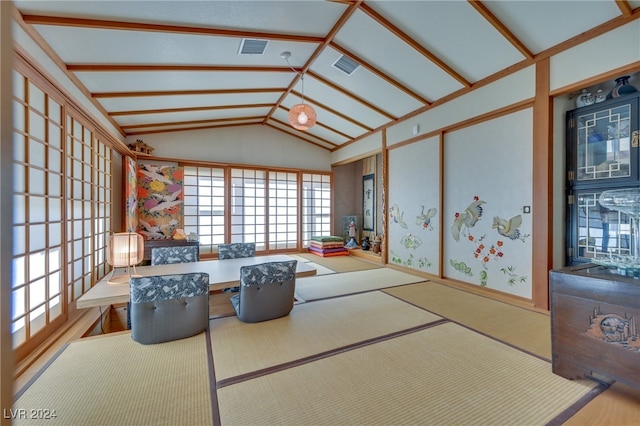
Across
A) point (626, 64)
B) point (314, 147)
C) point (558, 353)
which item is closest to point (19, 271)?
point (558, 353)

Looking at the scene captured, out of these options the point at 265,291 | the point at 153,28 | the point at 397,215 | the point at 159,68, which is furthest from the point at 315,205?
the point at 153,28

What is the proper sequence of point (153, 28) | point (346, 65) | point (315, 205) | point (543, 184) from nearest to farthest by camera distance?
point (153, 28) < point (543, 184) < point (346, 65) < point (315, 205)

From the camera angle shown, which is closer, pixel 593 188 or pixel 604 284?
pixel 604 284

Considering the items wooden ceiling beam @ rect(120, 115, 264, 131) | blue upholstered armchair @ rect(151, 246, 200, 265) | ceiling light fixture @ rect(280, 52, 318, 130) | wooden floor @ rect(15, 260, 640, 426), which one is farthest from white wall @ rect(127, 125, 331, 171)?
wooden floor @ rect(15, 260, 640, 426)

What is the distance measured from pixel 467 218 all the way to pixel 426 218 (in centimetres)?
75

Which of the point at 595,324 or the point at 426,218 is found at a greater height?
the point at 426,218

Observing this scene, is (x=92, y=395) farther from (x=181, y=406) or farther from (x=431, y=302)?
(x=431, y=302)

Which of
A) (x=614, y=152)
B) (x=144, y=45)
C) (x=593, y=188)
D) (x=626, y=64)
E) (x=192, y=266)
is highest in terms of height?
(x=144, y=45)

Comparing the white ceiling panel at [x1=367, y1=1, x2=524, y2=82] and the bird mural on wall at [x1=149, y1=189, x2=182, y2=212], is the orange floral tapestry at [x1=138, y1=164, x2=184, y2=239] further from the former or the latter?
the white ceiling panel at [x1=367, y1=1, x2=524, y2=82]

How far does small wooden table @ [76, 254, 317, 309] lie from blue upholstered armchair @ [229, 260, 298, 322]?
151 millimetres

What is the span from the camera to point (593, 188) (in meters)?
2.99

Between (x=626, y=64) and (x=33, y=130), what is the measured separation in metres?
5.22

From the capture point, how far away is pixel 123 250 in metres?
2.36

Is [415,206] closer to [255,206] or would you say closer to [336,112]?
[336,112]
